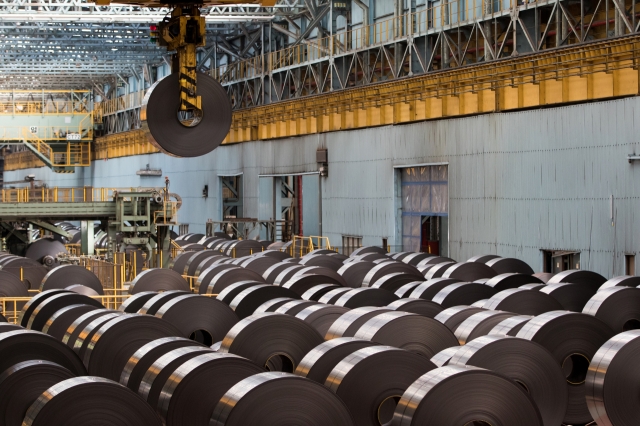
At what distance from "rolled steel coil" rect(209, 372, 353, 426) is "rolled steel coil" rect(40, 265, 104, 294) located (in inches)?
590

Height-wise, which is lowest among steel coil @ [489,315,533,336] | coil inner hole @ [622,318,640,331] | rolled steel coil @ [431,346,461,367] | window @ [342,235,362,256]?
coil inner hole @ [622,318,640,331]

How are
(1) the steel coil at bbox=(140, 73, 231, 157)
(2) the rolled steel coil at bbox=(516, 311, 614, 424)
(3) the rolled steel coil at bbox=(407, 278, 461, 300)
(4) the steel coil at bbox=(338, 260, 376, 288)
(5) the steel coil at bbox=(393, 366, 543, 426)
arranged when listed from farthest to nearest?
(4) the steel coil at bbox=(338, 260, 376, 288)
(3) the rolled steel coil at bbox=(407, 278, 461, 300)
(1) the steel coil at bbox=(140, 73, 231, 157)
(2) the rolled steel coil at bbox=(516, 311, 614, 424)
(5) the steel coil at bbox=(393, 366, 543, 426)

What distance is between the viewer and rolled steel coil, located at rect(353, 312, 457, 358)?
44.3 ft

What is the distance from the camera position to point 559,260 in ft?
85.7

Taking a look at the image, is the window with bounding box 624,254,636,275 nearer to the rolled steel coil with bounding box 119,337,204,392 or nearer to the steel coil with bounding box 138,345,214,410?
the rolled steel coil with bounding box 119,337,204,392

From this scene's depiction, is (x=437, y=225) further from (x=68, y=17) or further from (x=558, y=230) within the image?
(x=68, y=17)

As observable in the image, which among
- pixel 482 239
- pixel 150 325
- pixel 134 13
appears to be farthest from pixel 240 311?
pixel 134 13

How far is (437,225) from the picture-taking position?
35031mm

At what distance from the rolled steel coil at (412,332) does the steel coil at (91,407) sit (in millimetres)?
4541

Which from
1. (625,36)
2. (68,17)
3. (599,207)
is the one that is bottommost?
(599,207)

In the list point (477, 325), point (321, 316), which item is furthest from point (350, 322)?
point (477, 325)

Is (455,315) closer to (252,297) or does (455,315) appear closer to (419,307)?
(419,307)

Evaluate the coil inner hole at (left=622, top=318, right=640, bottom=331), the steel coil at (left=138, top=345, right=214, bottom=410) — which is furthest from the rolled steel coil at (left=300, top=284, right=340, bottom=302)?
the steel coil at (left=138, top=345, right=214, bottom=410)

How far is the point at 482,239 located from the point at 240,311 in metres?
13.4
